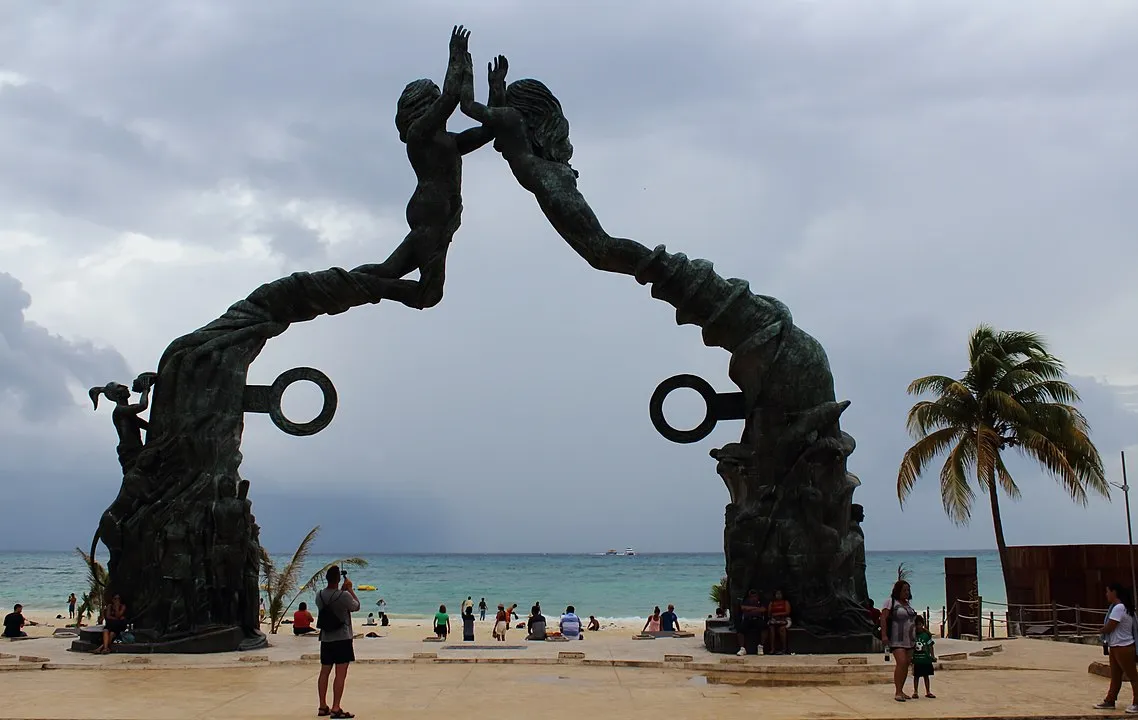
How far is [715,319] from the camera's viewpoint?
12617 mm

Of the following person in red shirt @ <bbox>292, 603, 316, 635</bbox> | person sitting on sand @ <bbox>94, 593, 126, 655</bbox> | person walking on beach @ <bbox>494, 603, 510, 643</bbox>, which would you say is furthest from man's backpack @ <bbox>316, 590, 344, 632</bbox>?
person walking on beach @ <bbox>494, 603, 510, 643</bbox>

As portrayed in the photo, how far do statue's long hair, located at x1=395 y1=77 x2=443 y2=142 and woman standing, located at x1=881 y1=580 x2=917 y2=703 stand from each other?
28.2ft

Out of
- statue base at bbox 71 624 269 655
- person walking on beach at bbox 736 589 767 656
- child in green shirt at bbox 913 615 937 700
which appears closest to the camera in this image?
child in green shirt at bbox 913 615 937 700

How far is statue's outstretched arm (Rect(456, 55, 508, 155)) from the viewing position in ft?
44.2

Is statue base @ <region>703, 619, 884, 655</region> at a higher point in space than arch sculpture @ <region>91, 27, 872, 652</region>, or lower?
lower

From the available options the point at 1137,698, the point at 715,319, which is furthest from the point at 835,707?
the point at 715,319

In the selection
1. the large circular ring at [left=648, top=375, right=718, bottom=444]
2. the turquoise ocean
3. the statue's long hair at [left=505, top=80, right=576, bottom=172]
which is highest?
the statue's long hair at [left=505, top=80, right=576, bottom=172]

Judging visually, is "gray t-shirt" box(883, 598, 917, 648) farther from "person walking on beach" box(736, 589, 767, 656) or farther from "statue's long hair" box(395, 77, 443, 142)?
"statue's long hair" box(395, 77, 443, 142)

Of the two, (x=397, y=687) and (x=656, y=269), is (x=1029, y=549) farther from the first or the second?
(x=397, y=687)

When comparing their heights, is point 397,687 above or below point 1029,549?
below

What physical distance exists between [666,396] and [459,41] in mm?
5418

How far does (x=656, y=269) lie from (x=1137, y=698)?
277 inches

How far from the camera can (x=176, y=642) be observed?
12047 mm

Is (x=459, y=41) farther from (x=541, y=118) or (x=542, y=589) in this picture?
(x=542, y=589)
